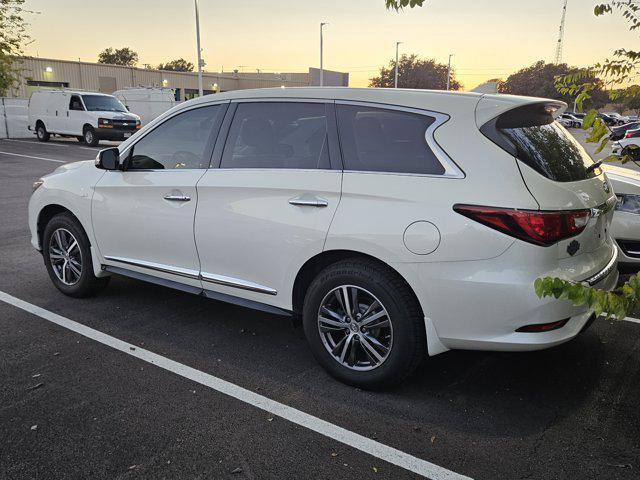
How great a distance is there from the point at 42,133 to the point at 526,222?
24.8 meters

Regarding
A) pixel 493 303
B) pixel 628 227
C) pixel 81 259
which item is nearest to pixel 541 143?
pixel 493 303

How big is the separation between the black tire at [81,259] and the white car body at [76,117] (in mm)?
16950

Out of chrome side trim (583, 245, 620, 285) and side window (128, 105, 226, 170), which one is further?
side window (128, 105, 226, 170)

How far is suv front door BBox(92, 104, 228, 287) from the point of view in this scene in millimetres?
3951

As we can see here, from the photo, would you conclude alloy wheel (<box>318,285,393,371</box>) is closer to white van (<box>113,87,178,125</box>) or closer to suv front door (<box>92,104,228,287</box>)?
suv front door (<box>92,104,228,287</box>)

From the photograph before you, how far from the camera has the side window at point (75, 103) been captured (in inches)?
837

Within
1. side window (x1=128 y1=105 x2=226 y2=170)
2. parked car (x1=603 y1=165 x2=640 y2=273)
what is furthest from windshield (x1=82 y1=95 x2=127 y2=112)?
parked car (x1=603 y1=165 x2=640 y2=273)

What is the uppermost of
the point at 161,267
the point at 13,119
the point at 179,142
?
the point at 179,142

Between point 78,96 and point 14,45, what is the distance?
10.1 m

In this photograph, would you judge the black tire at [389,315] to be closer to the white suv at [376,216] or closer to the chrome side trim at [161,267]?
the white suv at [376,216]

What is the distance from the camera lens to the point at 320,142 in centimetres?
348

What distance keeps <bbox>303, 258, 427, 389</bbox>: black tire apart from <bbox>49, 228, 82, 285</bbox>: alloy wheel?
2.51m

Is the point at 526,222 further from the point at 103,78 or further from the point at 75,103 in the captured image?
the point at 103,78

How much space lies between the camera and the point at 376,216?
308 cm
